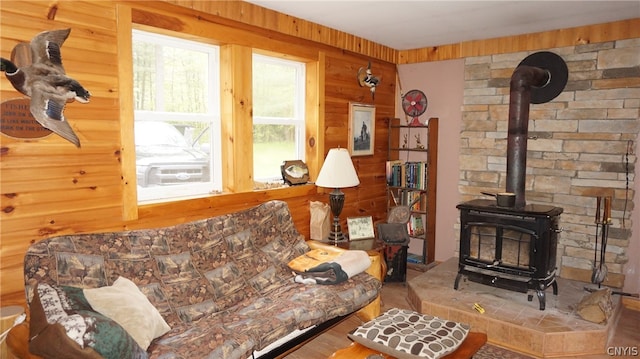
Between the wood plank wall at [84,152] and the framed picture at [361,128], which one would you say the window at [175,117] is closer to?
the wood plank wall at [84,152]

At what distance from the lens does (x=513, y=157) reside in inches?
133

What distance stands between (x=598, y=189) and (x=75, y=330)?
3.94 meters

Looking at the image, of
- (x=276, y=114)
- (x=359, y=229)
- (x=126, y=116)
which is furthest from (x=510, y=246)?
(x=126, y=116)

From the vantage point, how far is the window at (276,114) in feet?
11.5

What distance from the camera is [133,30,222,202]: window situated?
2717 millimetres

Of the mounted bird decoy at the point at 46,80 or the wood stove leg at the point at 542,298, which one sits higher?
the mounted bird decoy at the point at 46,80

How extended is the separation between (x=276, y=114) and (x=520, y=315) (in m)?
2.48

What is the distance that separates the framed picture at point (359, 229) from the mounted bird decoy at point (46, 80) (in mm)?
2229

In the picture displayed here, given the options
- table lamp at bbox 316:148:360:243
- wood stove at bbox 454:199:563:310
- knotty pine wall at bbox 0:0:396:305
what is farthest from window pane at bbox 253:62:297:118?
wood stove at bbox 454:199:563:310

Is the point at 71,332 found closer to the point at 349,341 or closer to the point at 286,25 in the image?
the point at 349,341

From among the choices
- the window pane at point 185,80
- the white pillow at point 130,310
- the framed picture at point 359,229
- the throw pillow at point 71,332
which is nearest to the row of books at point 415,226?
the framed picture at point 359,229

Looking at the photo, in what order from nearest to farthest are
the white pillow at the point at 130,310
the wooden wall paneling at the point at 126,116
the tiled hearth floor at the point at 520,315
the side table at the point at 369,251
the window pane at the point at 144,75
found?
the white pillow at the point at 130,310 < the wooden wall paneling at the point at 126,116 < the window pane at the point at 144,75 < the tiled hearth floor at the point at 520,315 < the side table at the point at 369,251

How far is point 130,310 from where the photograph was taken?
1903mm

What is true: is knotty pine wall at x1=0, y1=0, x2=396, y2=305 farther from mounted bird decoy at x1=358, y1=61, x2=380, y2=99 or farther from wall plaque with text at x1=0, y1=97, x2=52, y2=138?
mounted bird decoy at x1=358, y1=61, x2=380, y2=99
